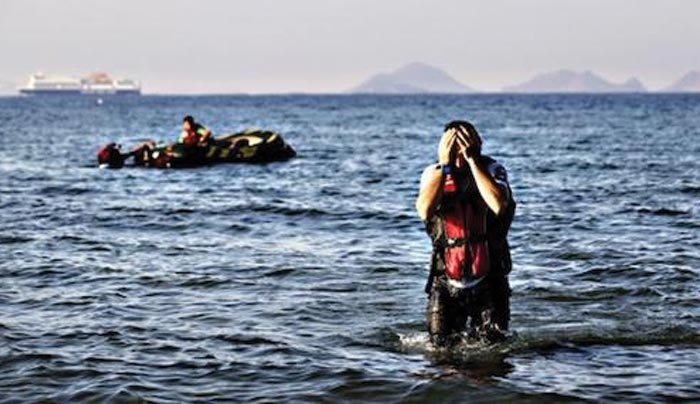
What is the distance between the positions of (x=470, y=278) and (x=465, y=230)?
1.38 ft

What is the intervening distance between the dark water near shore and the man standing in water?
19.8 inches

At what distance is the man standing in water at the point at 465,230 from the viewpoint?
8.23 meters

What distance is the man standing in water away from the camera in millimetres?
8227

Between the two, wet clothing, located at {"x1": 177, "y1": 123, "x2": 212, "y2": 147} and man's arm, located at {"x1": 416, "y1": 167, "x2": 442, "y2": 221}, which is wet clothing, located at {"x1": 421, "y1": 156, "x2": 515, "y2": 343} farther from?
wet clothing, located at {"x1": 177, "y1": 123, "x2": 212, "y2": 147}

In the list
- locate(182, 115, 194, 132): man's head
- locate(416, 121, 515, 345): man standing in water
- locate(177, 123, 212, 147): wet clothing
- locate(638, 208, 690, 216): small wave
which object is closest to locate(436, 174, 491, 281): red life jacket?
locate(416, 121, 515, 345): man standing in water

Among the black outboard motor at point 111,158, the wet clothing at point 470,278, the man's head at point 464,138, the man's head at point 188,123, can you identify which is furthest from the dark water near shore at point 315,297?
the black outboard motor at point 111,158

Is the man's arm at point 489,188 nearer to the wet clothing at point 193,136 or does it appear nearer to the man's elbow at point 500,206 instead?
the man's elbow at point 500,206

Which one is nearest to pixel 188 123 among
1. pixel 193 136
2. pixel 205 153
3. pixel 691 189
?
pixel 193 136

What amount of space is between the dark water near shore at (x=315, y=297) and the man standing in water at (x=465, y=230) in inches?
19.8

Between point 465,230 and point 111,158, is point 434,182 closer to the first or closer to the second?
point 465,230

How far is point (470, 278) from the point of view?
8.60 m

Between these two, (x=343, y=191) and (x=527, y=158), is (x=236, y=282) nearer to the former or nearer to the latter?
(x=343, y=191)

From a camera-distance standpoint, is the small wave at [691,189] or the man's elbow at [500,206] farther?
the small wave at [691,189]

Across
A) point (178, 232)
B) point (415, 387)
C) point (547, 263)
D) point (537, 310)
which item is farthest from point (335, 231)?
point (415, 387)
